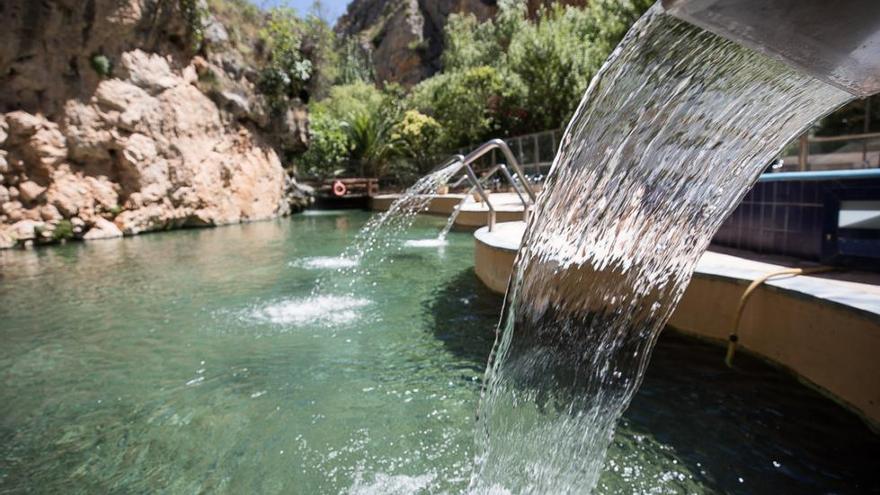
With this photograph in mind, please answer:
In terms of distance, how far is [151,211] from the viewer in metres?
14.3

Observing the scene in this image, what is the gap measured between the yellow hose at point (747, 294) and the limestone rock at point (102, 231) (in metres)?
14.1

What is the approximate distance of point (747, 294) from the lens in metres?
3.44

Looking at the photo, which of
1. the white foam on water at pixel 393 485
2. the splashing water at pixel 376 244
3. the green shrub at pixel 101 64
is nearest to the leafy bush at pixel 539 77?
the splashing water at pixel 376 244

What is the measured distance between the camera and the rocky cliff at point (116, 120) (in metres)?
12.0

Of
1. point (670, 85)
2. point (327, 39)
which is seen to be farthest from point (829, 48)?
point (327, 39)

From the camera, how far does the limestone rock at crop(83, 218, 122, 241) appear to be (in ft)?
42.2

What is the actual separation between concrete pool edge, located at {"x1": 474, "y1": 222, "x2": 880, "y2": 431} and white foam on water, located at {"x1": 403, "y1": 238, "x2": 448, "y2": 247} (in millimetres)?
5937

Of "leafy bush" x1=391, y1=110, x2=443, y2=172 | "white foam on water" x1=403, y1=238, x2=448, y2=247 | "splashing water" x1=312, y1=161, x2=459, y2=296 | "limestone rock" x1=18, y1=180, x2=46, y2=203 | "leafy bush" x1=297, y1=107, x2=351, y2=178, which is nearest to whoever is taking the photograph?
"splashing water" x1=312, y1=161, x2=459, y2=296

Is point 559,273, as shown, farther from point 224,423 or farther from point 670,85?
point 224,423

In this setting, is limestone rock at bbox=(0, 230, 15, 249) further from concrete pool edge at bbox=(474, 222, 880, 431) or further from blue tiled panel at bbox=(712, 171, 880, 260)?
blue tiled panel at bbox=(712, 171, 880, 260)

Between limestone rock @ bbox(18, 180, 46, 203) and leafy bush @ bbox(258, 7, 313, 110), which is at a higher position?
leafy bush @ bbox(258, 7, 313, 110)

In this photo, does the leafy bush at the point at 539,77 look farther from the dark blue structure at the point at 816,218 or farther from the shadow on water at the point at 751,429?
the shadow on water at the point at 751,429

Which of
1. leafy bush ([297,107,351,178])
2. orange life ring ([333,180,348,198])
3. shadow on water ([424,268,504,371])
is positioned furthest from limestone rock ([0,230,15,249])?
leafy bush ([297,107,351,178])

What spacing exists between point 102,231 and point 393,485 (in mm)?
13671
